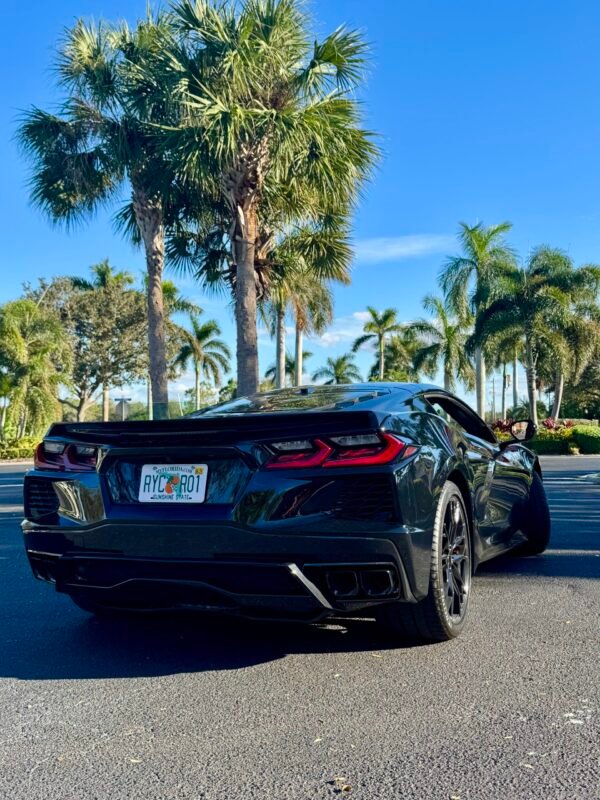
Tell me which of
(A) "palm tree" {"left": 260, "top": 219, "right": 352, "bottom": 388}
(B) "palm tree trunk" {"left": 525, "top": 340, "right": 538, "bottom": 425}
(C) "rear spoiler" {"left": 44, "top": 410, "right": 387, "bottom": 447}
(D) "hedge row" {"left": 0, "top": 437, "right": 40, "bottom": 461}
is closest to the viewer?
(C) "rear spoiler" {"left": 44, "top": 410, "right": 387, "bottom": 447}

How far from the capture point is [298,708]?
307 centimetres

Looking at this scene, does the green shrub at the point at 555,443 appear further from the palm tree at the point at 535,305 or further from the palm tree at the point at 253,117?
the palm tree at the point at 253,117

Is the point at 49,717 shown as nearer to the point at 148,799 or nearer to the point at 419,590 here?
the point at 148,799

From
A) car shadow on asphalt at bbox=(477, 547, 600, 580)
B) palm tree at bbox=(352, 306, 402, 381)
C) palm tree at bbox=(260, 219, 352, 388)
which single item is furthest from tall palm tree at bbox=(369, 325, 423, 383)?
car shadow on asphalt at bbox=(477, 547, 600, 580)

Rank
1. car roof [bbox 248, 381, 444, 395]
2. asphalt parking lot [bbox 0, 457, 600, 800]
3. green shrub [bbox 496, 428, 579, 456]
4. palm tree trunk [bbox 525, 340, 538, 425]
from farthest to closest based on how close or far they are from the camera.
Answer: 1. palm tree trunk [bbox 525, 340, 538, 425]
2. green shrub [bbox 496, 428, 579, 456]
3. car roof [bbox 248, 381, 444, 395]
4. asphalt parking lot [bbox 0, 457, 600, 800]

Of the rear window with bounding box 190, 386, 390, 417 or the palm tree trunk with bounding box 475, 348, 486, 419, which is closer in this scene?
the rear window with bounding box 190, 386, 390, 417

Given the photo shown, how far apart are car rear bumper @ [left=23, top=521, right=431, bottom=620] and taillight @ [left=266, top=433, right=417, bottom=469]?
0.29 meters

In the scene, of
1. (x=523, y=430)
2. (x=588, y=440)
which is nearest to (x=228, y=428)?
(x=523, y=430)

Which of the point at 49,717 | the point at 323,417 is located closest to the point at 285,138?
the point at 323,417

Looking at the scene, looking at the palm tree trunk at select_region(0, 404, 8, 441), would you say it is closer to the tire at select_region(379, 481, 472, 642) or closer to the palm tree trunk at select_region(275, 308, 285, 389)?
the palm tree trunk at select_region(275, 308, 285, 389)

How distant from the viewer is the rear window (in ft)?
12.6

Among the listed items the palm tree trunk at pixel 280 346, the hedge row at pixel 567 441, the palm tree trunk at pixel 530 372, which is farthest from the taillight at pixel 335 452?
the palm tree trunk at pixel 530 372

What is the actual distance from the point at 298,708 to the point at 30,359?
3301cm

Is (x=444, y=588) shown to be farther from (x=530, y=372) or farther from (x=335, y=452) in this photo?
(x=530, y=372)
